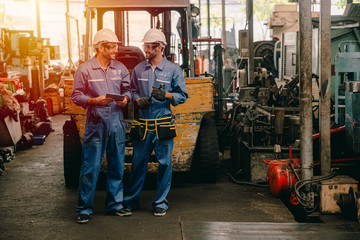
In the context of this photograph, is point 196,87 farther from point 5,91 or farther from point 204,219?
point 5,91

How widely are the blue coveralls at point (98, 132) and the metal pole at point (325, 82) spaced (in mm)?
2268

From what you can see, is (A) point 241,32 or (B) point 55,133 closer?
(B) point 55,133

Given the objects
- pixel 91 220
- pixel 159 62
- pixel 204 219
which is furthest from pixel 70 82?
pixel 204 219

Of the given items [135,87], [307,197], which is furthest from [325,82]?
[135,87]

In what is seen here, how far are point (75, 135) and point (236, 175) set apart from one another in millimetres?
2560

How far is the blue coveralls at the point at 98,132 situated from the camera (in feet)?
15.9

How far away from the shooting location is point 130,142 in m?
6.32

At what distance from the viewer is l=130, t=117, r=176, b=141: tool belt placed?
4980mm

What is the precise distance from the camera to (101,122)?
4875mm

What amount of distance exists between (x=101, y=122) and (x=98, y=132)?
0.37 feet

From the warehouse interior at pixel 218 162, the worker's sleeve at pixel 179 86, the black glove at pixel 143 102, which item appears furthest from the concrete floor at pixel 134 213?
the worker's sleeve at pixel 179 86

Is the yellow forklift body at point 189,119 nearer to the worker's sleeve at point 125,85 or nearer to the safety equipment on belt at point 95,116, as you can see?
the worker's sleeve at point 125,85

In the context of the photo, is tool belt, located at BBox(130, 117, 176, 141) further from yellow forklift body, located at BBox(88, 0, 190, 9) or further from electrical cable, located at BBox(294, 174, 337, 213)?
yellow forklift body, located at BBox(88, 0, 190, 9)

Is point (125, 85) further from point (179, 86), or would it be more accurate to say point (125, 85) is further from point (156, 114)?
point (179, 86)
